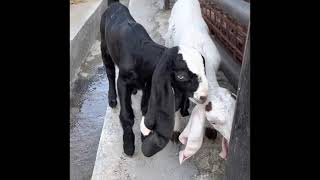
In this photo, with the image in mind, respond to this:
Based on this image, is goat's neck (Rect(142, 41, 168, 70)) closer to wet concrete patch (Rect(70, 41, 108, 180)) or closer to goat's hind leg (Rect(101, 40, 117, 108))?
goat's hind leg (Rect(101, 40, 117, 108))

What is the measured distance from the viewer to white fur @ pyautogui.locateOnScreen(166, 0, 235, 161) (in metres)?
2.23

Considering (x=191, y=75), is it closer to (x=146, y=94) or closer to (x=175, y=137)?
(x=146, y=94)

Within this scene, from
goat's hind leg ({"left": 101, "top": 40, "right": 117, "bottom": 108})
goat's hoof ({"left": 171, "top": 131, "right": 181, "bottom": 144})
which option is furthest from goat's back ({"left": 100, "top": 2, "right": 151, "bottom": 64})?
goat's hoof ({"left": 171, "top": 131, "right": 181, "bottom": 144})

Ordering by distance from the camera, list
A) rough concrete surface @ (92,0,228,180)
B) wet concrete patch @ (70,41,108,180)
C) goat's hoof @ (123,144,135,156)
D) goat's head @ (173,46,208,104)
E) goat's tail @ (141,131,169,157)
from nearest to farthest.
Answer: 1. goat's head @ (173,46,208,104)
2. goat's tail @ (141,131,169,157)
3. rough concrete surface @ (92,0,228,180)
4. goat's hoof @ (123,144,135,156)
5. wet concrete patch @ (70,41,108,180)

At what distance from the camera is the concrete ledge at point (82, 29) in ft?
14.5

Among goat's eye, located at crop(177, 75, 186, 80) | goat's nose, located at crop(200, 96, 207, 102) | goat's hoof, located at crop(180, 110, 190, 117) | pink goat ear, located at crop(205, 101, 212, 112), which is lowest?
goat's hoof, located at crop(180, 110, 190, 117)

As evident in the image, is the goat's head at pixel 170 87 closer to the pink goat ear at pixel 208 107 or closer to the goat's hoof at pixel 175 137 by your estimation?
the pink goat ear at pixel 208 107

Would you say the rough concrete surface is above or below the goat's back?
below

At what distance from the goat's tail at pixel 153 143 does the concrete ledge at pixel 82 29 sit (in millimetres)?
2171

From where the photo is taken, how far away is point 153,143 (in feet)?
7.22

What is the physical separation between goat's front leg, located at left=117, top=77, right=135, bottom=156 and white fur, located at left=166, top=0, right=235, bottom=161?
0.45m

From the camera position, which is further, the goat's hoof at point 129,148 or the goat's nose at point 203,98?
the goat's hoof at point 129,148

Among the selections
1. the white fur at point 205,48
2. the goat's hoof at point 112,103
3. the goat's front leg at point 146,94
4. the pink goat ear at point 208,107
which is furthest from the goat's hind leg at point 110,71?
the pink goat ear at point 208,107
